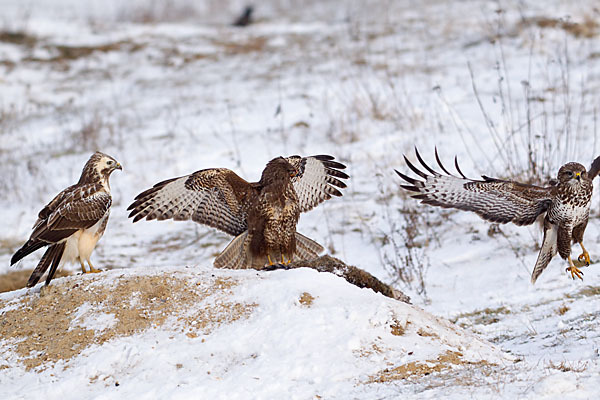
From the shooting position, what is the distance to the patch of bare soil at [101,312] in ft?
13.7

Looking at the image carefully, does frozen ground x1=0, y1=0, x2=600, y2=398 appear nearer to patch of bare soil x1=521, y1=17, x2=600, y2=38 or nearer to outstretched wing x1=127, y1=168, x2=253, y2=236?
patch of bare soil x1=521, y1=17, x2=600, y2=38

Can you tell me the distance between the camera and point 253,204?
217 inches

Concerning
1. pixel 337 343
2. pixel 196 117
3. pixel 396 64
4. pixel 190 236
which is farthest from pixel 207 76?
pixel 337 343

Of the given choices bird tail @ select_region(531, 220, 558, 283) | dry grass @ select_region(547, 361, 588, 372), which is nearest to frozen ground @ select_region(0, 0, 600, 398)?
dry grass @ select_region(547, 361, 588, 372)

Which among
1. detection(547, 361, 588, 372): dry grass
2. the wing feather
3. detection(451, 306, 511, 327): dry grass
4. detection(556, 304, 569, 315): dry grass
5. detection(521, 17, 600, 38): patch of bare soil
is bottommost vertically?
detection(451, 306, 511, 327): dry grass

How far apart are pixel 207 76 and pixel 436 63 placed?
510 cm

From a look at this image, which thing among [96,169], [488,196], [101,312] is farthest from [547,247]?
[96,169]

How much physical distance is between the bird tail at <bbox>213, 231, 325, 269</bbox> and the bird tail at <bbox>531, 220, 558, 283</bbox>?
1809 mm

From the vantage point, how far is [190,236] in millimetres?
8445

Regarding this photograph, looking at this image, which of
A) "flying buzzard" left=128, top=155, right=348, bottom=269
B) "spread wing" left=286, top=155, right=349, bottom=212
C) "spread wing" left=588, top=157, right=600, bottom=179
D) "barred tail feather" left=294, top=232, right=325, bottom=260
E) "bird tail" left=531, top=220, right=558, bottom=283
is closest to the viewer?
"spread wing" left=588, top=157, right=600, bottom=179

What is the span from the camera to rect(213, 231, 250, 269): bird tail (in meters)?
5.68

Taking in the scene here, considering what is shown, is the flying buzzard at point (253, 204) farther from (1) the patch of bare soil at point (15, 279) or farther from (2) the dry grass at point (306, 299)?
(1) the patch of bare soil at point (15, 279)

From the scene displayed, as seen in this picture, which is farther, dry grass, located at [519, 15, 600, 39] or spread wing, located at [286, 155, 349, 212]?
dry grass, located at [519, 15, 600, 39]

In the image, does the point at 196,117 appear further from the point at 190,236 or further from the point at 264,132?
the point at 190,236
